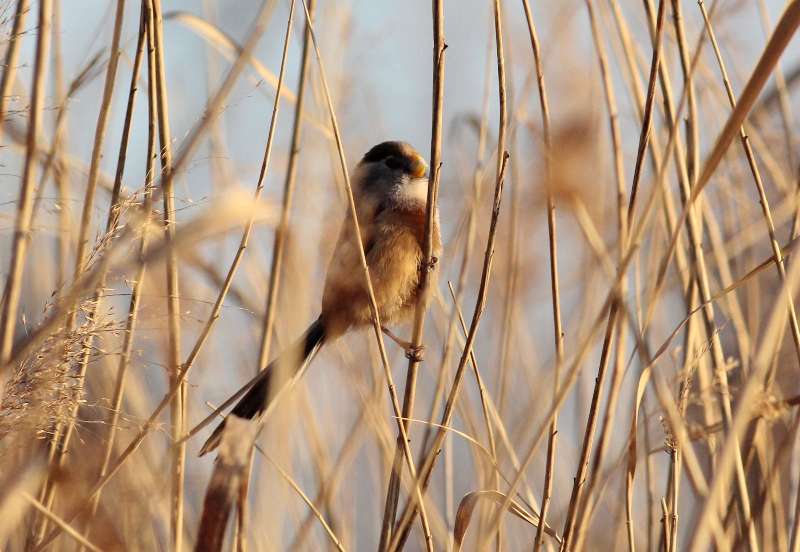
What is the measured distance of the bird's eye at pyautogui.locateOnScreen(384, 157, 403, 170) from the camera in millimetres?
2541

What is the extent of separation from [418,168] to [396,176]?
0.07 metres

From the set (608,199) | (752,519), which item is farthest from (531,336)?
(752,519)

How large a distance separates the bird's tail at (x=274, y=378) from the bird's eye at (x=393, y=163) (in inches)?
20.5

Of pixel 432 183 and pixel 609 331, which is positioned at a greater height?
pixel 432 183

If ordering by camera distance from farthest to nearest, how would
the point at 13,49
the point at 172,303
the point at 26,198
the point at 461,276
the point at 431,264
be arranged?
the point at 431,264 < the point at 461,276 < the point at 172,303 < the point at 13,49 < the point at 26,198

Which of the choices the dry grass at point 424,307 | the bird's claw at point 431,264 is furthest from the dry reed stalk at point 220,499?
the bird's claw at point 431,264

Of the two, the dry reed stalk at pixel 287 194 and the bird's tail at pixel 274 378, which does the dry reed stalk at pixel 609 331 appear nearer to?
the bird's tail at pixel 274 378

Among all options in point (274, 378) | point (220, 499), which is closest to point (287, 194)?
point (274, 378)

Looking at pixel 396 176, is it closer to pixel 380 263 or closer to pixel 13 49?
pixel 380 263

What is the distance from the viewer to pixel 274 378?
142 cm

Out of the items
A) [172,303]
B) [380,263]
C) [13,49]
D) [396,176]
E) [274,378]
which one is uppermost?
[396,176]

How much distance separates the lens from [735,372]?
2.54 m

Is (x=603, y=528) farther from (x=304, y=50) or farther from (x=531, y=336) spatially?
(x=304, y=50)

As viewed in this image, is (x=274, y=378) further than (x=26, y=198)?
Yes
